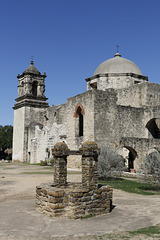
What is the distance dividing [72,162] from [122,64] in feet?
34.1

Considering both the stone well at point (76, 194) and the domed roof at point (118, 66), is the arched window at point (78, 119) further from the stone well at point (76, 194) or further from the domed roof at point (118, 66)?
the stone well at point (76, 194)

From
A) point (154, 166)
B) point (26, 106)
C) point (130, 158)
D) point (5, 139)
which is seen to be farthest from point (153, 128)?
point (5, 139)

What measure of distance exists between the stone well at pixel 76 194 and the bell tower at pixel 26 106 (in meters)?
23.8

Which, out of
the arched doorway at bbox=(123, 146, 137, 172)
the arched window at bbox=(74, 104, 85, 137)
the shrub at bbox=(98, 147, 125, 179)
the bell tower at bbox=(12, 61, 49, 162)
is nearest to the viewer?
the shrub at bbox=(98, 147, 125, 179)

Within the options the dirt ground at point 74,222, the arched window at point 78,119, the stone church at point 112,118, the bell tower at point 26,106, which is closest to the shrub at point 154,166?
the dirt ground at point 74,222

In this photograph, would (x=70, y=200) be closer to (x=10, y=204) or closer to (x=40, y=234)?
(x=40, y=234)

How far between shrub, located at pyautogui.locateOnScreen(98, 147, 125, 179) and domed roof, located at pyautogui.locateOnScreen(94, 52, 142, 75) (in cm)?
1152

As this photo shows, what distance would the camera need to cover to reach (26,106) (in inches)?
1187

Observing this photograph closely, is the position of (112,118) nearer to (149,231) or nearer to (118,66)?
(118,66)

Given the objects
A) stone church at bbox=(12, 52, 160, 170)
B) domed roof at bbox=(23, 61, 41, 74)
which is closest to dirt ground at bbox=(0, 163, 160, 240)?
stone church at bbox=(12, 52, 160, 170)

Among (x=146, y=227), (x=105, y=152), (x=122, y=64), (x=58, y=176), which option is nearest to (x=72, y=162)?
(x=105, y=152)

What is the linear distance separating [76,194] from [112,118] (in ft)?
39.2

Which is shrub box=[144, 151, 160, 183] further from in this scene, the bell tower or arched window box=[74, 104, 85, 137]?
the bell tower

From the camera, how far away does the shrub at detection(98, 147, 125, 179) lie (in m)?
12.5
